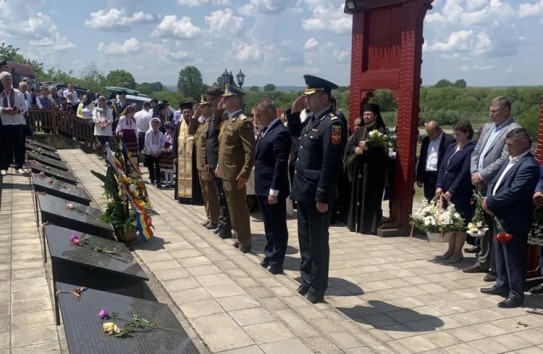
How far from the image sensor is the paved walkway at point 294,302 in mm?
3531

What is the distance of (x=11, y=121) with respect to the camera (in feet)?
28.4

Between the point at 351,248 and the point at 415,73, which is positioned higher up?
the point at 415,73

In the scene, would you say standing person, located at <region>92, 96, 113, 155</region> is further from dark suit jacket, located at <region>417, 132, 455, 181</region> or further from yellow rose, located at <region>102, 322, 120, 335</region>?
yellow rose, located at <region>102, 322, 120, 335</region>

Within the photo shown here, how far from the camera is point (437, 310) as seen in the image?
458cm

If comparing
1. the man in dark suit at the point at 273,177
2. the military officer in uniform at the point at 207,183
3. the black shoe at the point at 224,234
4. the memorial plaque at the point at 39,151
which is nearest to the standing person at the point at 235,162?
the man in dark suit at the point at 273,177

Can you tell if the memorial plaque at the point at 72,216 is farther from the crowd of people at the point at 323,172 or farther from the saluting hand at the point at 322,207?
the saluting hand at the point at 322,207

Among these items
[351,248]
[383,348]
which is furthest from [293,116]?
[383,348]

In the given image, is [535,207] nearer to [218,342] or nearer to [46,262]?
[218,342]

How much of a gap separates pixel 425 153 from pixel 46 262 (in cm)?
502

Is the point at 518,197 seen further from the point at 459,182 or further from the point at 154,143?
the point at 154,143

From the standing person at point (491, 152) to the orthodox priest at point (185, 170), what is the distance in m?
4.78

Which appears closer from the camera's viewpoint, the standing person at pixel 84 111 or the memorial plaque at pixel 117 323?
the memorial plaque at pixel 117 323

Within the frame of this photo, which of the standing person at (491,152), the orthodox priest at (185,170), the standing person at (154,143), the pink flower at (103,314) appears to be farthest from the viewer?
the standing person at (154,143)

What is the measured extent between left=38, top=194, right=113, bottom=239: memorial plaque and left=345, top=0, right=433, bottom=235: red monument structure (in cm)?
385
